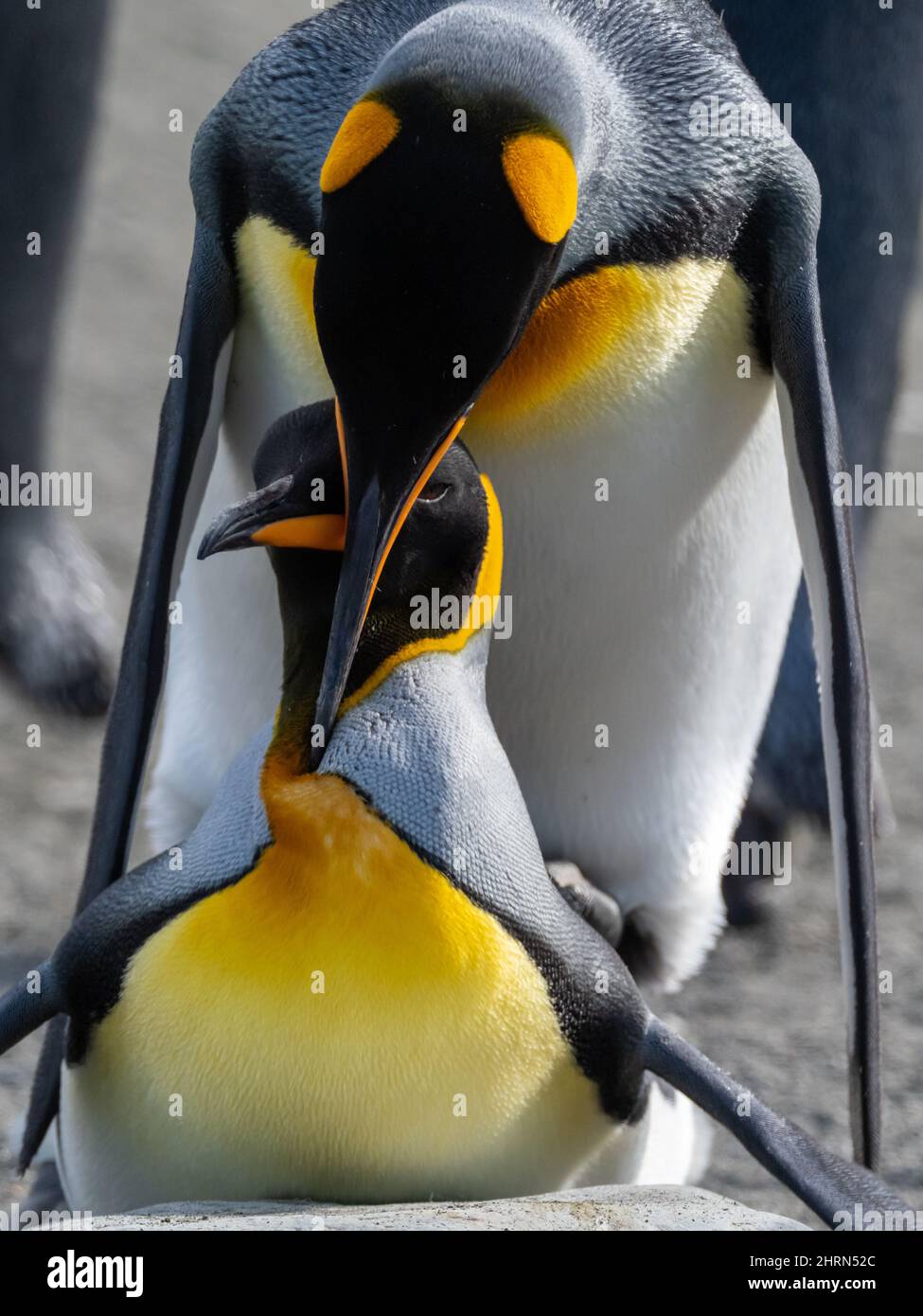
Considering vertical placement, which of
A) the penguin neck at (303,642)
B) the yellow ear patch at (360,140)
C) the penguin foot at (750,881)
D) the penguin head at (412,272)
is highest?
the yellow ear patch at (360,140)

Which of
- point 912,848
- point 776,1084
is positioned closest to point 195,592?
point 776,1084

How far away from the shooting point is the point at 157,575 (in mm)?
2215

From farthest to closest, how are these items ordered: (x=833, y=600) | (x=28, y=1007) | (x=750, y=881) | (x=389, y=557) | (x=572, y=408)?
(x=750, y=881)
(x=833, y=600)
(x=572, y=408)
(x=28, y=1007)
(x=389, y=557)

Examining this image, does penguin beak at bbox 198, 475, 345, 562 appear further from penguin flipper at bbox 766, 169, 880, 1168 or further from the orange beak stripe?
penguin flipper at bbox 766, 169, 880, 1168

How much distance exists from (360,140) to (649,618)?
729 mm

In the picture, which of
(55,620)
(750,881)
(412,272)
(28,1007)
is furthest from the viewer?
(55,620)

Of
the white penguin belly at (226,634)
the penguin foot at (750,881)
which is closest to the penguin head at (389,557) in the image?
the white penguin belly at (226,634)

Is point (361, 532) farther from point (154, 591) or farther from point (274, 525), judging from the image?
point (154, 591)

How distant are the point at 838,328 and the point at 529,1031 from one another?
5.47 feet

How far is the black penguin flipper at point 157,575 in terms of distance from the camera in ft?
7.02

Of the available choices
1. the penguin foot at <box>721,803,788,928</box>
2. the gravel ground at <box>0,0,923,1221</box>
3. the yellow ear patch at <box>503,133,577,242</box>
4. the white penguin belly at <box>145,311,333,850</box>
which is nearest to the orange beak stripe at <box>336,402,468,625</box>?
the yellow ear patch at <box>503,133,577,242</box>

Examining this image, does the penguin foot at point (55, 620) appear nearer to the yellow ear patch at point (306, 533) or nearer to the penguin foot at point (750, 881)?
the penguin foot at point (750, 881)

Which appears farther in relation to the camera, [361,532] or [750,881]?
[750,881]

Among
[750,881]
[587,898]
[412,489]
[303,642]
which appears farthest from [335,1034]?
[750,881]
